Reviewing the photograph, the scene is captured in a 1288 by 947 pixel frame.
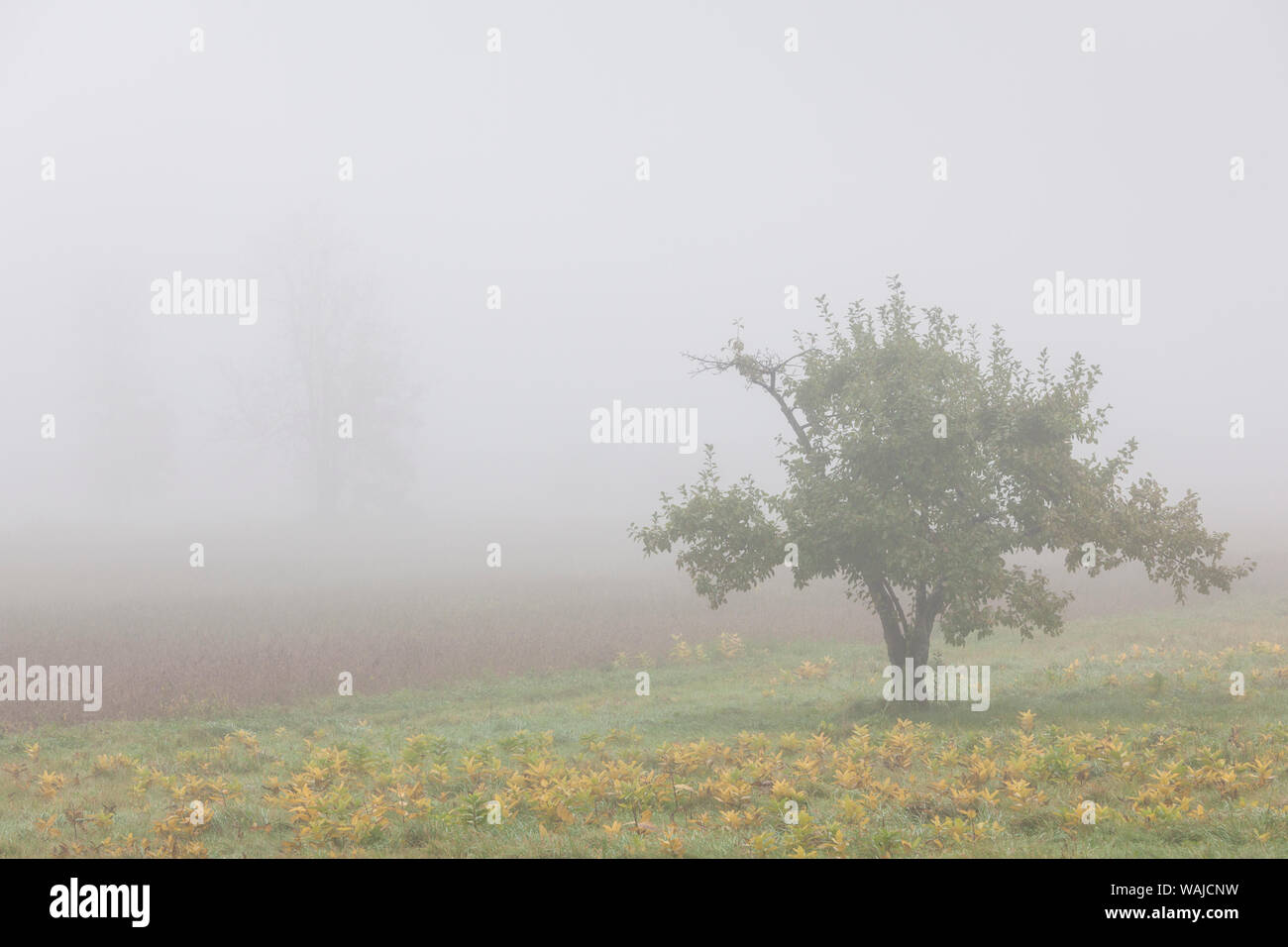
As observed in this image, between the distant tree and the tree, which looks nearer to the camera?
the tree

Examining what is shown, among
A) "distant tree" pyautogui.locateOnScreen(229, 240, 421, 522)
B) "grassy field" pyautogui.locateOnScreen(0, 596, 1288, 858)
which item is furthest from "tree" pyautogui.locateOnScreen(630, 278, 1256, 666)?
"distant tree" pyautogui.locateOnScreen(229, 240, 421, 522)

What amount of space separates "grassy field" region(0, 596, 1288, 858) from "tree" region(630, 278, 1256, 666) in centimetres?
264

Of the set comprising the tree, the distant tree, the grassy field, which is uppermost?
the distant tree

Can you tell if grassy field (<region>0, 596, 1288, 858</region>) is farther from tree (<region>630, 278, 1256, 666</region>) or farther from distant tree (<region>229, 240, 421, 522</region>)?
distant tree (<region>229, 240, 421, 522</region>)

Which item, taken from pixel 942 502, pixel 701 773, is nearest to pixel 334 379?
pixel 942 502

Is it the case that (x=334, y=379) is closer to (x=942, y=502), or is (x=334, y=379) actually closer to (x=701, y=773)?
(x=942, y=502)

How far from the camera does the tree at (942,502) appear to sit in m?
18.6

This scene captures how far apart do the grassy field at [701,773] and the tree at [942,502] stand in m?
2.64

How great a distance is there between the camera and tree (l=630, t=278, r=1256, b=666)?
18625 millimetres

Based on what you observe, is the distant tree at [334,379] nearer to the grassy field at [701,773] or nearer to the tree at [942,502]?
the grassy field at [701,773]

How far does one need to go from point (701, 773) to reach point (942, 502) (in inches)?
313

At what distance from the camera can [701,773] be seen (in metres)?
14.7

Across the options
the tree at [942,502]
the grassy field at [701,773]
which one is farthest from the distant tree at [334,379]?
the tree at [942,502]
